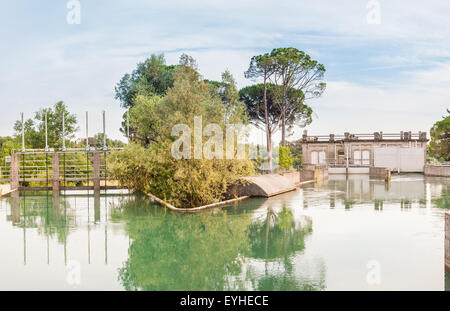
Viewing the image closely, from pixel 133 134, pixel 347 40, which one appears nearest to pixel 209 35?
pixel 347 40

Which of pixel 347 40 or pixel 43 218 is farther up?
pixel 347 40

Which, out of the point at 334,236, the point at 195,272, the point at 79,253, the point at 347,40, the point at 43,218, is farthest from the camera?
the point at 347,40

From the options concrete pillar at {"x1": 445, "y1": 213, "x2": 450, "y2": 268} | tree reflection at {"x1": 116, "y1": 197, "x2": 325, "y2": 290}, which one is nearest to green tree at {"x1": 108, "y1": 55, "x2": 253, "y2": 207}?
tree reflection at {"x1": 116, "y1": 197, "x2": 325, "y2": 290}

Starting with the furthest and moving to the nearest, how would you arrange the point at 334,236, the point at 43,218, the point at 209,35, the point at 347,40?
1. the point at 347,40
2. the point at 209,35
3. the point at 43,218
4. the point at 334,236

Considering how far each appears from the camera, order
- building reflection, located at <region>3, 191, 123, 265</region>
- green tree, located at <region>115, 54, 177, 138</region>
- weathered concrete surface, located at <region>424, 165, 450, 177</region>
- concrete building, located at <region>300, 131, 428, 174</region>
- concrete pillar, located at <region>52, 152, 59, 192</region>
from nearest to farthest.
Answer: building reflection, located at <region>3, 191, 123, 265</region> < concrete pillar, located at <region>52, 152, 59, 192</region> < green tree, located at <region>115, 54, 177, 138</region> < weathered concrete surface, located at <region>424, 165, 450, 177</region> < concrete building, located at <region>300, 131, 428, 174</region>

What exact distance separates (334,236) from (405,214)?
4.55 metres

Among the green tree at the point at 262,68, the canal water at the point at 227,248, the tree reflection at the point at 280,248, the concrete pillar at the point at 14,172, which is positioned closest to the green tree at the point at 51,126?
the concrete pillar at the point at 14,172

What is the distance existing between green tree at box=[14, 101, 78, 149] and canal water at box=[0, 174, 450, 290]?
66.2 ft

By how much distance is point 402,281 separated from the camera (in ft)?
22.0

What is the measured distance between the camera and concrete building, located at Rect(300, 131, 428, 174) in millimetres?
45219

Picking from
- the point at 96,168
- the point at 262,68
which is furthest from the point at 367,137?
the point at 96,168

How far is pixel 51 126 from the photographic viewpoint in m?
34.5

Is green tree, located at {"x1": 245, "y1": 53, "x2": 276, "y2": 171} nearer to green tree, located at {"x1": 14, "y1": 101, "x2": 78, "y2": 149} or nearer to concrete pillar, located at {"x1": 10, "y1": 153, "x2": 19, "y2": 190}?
green tree, located at {"x1": 14, "y1": 101, "x2": 78, "y2": 149}
